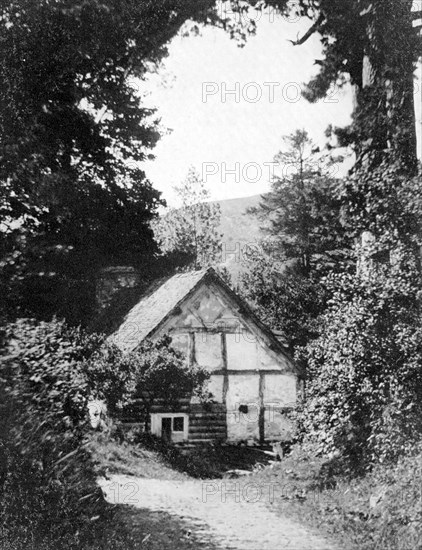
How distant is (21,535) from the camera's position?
6418mm

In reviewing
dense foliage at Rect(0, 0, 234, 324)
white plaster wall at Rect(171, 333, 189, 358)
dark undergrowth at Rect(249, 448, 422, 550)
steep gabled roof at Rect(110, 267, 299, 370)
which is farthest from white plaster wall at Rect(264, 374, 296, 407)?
dense foliage at Rect(0, 0, 234, 324)

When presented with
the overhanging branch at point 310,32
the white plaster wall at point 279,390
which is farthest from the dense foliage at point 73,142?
the white plaster wall at point 279,390

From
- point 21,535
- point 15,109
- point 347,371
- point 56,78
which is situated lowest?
point 21,535

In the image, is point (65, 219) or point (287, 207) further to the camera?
point (287, 207)

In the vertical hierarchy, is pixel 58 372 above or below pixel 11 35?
below

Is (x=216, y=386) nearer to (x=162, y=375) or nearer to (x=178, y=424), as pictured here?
(x=178, y=424)

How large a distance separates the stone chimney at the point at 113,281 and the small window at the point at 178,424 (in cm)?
739

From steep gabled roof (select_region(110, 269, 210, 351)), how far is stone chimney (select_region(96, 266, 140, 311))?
3.11 meters

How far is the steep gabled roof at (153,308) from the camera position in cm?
1641

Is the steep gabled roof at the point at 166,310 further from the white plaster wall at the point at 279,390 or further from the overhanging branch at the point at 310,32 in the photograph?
the overhanging branch at the point at 310,32

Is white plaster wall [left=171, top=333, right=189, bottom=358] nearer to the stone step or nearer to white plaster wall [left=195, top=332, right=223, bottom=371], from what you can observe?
white plaster wall [left=195, top=332, right=223, bottom=371]

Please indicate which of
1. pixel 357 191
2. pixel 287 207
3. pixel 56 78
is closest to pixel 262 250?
pixel 287 207

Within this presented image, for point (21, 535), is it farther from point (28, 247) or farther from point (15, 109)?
point (15, 109)

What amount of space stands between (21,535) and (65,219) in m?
15.3
